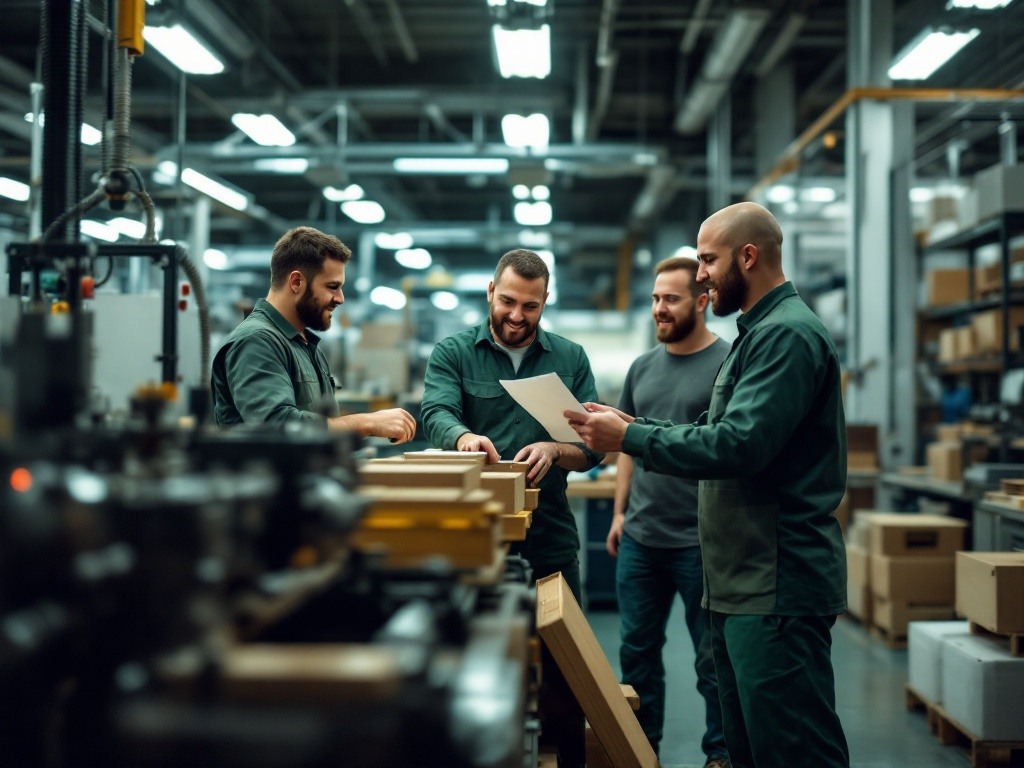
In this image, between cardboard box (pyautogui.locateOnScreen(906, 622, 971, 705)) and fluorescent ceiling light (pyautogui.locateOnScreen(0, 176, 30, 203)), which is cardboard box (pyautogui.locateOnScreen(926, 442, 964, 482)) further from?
fluorescent ceiling light (pyautogui.locateOnScreen(0, 176, 30, 203))

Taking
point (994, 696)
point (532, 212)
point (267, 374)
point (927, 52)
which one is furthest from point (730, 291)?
point (532, 212)

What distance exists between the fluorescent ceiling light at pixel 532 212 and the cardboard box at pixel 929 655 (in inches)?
331

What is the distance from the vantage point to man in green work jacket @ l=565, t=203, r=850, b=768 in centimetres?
196

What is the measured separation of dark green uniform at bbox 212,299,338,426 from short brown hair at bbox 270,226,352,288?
105 mm

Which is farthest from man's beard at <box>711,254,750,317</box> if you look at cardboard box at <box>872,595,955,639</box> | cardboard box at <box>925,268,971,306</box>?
cardboard box at <box>925,268,971,306</box>

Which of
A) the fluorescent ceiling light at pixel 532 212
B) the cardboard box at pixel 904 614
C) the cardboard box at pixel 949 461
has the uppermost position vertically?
the fluorescent ceiling light at pixel 532 212

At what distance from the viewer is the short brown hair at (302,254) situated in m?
2.55

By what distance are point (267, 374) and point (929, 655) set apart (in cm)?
271

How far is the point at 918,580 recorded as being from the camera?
457 centimetres

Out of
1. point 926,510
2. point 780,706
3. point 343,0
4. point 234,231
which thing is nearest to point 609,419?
point 780,706

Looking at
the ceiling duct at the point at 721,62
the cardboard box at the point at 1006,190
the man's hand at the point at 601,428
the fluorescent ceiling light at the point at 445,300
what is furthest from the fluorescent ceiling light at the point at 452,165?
the fluorescent ceiling light at the point at 445,300

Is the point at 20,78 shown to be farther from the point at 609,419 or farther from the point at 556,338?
the point at 609,419

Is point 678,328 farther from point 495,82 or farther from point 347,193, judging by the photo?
point 347,193

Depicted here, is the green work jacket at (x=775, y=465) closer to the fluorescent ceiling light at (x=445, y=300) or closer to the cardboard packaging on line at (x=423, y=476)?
the cardboard packaging on line at (x=423, y=476)
